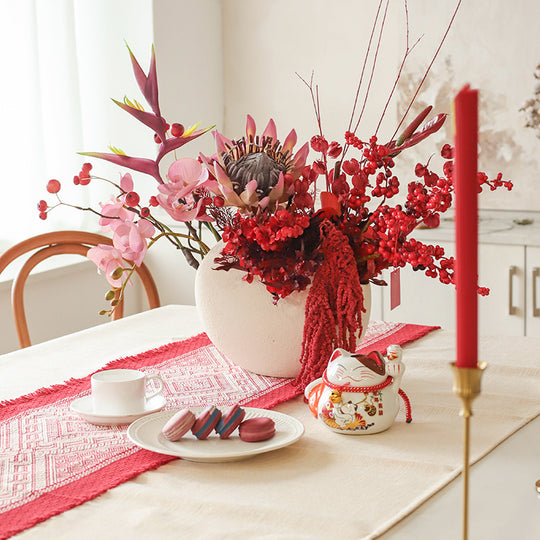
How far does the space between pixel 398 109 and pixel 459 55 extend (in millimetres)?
267

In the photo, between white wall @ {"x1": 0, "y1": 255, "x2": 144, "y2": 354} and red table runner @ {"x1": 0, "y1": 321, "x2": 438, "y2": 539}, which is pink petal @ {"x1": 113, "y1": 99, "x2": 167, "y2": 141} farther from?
white wall @ {"x1": 0, "y1": 255, "x2": 144, "y2": 354}

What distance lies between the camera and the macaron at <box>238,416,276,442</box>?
1.05 m

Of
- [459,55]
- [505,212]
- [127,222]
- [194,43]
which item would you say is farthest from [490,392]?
[194,43]

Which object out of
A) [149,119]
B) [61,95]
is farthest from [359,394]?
[61,95]

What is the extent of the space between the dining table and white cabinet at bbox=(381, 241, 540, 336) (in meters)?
1.21

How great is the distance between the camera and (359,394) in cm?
109

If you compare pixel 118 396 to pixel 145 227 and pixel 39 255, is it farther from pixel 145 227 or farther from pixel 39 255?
pixel 39 255

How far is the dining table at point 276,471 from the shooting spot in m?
0.86

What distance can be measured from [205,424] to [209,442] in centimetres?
2

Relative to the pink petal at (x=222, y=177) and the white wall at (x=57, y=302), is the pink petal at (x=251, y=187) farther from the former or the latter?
the white wall at (x=57, y=302)

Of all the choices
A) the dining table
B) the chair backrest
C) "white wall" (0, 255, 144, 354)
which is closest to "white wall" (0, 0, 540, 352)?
"white wall" (0, 255, 144, 354)

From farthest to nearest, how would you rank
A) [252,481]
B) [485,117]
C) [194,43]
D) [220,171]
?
[194,43], [485,117], [220,171], [252,481]

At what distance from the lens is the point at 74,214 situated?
297 cm

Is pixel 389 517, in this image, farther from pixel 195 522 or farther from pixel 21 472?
pixel 21 472
